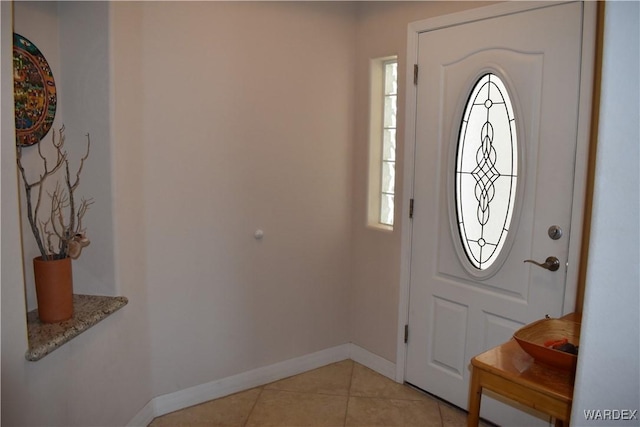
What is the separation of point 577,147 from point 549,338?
0.86 m

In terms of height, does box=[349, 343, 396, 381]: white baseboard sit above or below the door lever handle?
below

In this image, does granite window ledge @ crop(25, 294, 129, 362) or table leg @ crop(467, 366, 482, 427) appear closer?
table leg @ crop(467, 366, 482, 427)

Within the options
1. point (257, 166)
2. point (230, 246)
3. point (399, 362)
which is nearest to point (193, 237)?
point (230, 246)

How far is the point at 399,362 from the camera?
3127 millimetres

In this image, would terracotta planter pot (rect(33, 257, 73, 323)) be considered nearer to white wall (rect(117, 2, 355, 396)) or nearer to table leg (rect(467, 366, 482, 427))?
white wall (rect(117, 2, 355, 396))

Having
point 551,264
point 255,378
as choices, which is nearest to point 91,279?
point 255,378

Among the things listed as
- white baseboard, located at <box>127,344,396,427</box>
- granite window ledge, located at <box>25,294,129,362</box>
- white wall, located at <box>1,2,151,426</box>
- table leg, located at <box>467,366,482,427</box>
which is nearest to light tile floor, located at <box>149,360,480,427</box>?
white baseboard, located at <box>127,344,396,427</box>

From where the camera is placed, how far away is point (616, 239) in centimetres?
109

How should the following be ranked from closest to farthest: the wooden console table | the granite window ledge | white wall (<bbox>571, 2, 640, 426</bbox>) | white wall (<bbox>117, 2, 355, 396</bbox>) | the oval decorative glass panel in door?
1. white wall (<bbox>571, 2, 640, 426</bbox>)
2. the wooden console table
3. the granite window ledge
4. the oval decorative glass panel in door
5. white wall (<bbox>117, 2, 355, 396</bbox>)

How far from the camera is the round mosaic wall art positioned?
6.77ft

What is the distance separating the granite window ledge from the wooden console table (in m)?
1.49

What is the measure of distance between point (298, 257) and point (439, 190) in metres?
0.95

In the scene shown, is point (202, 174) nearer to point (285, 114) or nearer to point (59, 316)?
point (285, 114)

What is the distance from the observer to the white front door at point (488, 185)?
2293 millimetres
